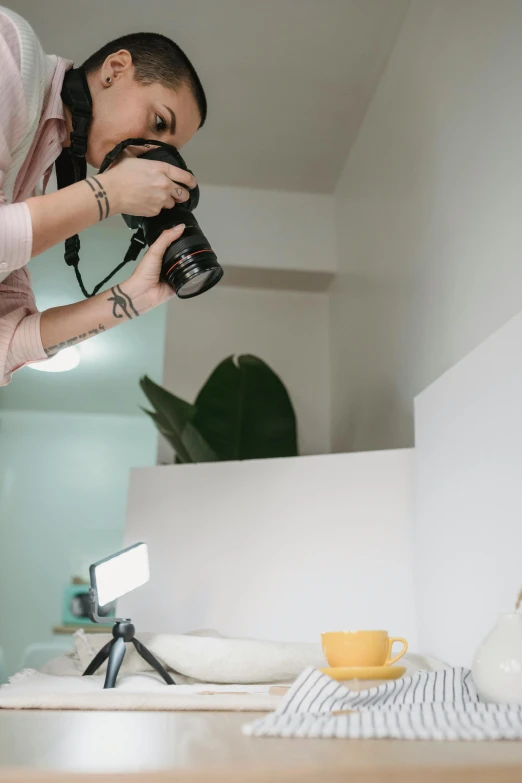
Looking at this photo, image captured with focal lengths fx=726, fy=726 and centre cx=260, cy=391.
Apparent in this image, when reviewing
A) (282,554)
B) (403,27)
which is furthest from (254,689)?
(403,27)

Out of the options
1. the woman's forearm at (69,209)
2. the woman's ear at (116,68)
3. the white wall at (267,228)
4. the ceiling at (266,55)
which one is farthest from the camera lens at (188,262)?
the white wall at (267,228)

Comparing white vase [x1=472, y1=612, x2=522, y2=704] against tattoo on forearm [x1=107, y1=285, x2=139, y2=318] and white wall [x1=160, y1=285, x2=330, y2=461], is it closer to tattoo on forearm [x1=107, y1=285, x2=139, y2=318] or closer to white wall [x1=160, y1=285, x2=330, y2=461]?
tattoo on forearm [x1=107, y1=285, x2=139, y2=318]

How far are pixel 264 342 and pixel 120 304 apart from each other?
1.70 m

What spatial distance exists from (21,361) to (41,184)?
263 millimetres

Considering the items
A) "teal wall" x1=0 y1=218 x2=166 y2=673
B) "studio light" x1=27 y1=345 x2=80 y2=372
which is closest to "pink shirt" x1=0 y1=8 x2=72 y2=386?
"studio light" x1=27 y1=345 x2=80 y2=372

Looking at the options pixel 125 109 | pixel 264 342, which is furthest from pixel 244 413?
pixel 125 109

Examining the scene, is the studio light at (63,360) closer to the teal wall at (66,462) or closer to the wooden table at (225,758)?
the teal wall at (66,462)

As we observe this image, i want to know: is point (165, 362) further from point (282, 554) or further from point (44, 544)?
point (282, 554)

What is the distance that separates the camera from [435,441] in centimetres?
126

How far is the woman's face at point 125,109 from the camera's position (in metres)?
0.95

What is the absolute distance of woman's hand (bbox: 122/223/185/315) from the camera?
924 mm

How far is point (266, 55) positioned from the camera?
6.73ft

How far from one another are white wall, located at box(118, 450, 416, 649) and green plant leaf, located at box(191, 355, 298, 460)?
0.32 metres

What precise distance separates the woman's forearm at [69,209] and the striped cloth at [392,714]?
0.52 metres
